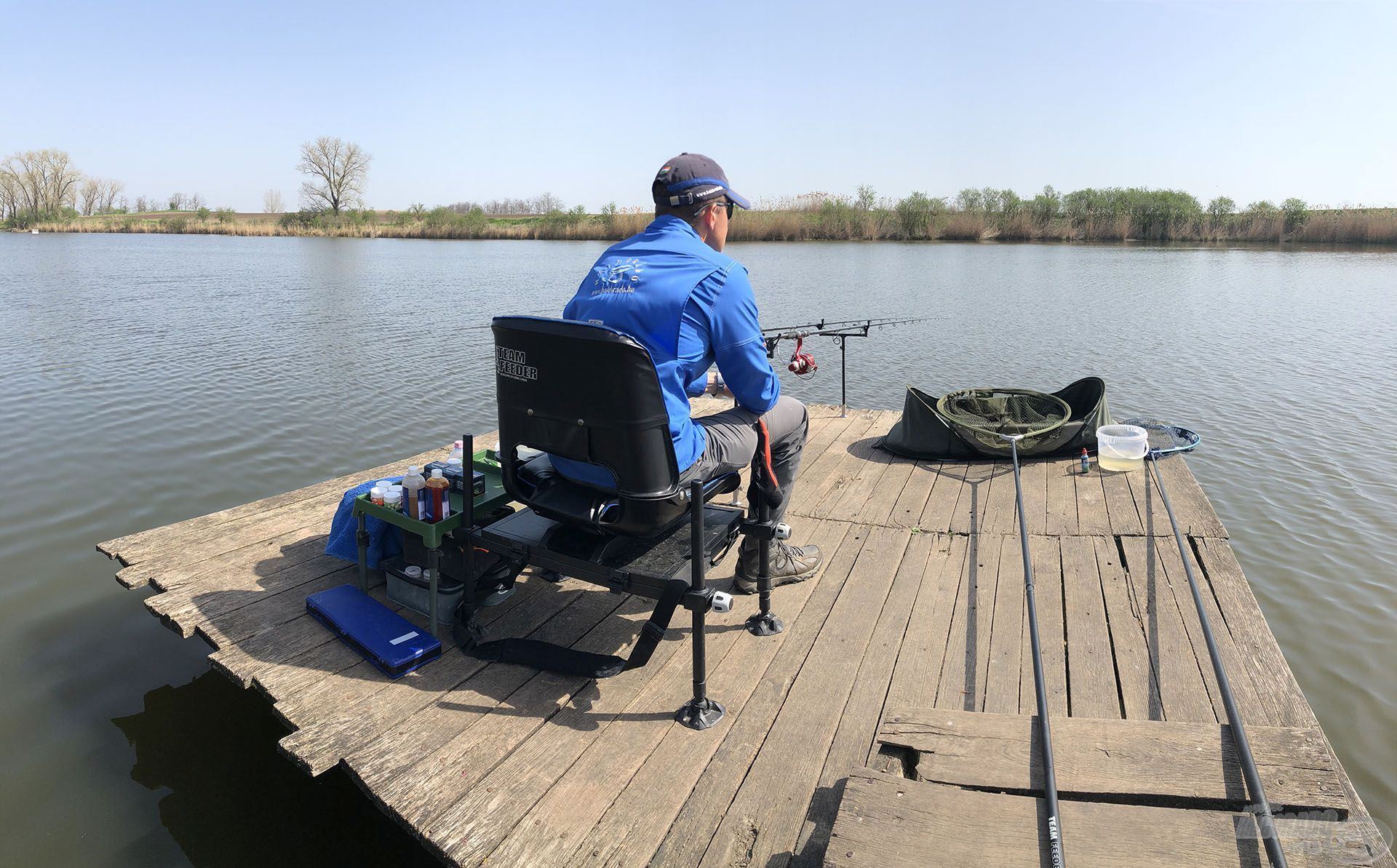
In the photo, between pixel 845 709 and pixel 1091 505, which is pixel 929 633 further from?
pixel 1091 505

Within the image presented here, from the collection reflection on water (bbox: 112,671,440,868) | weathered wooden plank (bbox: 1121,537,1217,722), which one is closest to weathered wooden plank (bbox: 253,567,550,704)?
reflection on water (bbox: 112,671,440,868)

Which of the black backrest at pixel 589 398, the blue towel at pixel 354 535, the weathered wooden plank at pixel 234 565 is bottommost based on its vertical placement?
the weathered wooden plank at pixel 234 565

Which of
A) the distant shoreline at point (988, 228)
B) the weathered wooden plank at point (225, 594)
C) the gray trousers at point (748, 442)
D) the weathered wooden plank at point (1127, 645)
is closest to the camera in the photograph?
the weathered wooden plank at point (1127, 645)

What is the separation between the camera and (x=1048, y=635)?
314 cm

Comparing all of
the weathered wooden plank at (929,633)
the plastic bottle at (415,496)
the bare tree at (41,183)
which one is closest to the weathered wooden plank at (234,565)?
the plastic bottle at (415,496)

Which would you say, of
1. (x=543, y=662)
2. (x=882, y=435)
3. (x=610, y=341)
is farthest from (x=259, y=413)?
(x=610, y=341)

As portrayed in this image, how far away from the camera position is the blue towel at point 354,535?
3434 millimetres

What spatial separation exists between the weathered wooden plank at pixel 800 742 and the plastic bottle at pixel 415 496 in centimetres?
146

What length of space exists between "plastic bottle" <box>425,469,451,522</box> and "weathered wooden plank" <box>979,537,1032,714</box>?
1973 mm

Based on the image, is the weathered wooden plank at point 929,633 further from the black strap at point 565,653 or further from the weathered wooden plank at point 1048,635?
the black strap at point 565,653

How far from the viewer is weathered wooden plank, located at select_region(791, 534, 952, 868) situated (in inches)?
83.7

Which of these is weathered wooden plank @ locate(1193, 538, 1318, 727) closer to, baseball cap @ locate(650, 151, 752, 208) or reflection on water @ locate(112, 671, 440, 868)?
baseball cap @ locate(650, 151, 752, 208)

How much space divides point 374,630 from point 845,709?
1.69 metres

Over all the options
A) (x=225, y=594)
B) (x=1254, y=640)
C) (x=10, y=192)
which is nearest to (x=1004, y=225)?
(x=1254, y=640)
